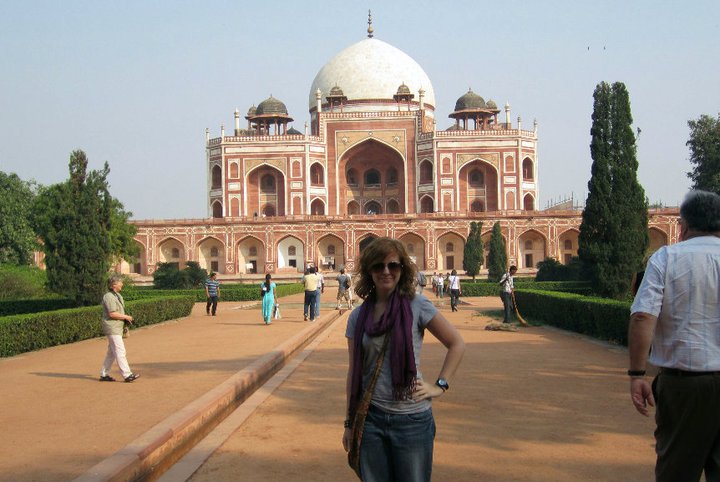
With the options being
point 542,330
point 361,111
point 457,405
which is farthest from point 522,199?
point 457,405

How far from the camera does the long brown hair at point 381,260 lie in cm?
267

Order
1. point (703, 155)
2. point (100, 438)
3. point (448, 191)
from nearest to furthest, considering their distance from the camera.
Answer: point (100, 438)
point (703, 155)
point (448, 191)

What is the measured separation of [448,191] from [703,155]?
629 inches

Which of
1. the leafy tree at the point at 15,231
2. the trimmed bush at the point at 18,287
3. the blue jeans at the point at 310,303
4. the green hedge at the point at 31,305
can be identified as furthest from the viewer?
the leafy tree at the point at 15,231

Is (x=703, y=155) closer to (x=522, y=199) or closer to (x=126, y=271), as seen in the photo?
(x=522, y=199)

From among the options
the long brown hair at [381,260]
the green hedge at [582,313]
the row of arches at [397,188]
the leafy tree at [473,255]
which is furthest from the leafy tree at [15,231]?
the long brown hair at [381,260]

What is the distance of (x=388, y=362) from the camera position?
8.52 feet

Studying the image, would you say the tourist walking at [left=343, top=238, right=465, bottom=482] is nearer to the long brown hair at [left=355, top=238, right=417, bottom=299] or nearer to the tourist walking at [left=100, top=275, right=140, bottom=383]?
the long brown hair at [left=355, top=238, right=417, bottom=299]

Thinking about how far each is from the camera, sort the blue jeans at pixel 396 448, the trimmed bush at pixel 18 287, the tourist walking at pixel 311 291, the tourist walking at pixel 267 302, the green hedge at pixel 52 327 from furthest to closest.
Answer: the trimmed bush at pixel 18 287 < the tourist walking at pixel 311 291 < the tourist walking at pixel 267 302 < the green hedge at pixel 52 327 < the blue jeans at pixel 396 448

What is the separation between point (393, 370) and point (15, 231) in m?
33.1

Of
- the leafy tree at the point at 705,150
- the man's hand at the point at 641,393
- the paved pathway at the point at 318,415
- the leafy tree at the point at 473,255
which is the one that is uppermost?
the leafy tree at the point at 705,150

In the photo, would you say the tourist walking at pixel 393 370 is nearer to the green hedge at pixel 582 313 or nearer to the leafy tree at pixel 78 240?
the green hedge at pixel 582 313

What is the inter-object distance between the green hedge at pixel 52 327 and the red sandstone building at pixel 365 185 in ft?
76.9

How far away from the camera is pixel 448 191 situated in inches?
1641
